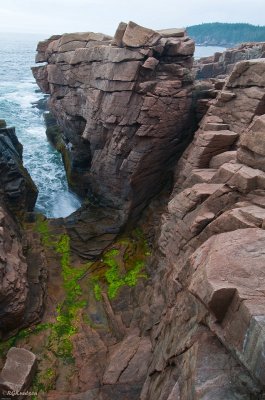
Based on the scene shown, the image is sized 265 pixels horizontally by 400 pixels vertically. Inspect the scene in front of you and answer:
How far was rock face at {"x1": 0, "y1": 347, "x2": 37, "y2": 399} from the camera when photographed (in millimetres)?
15998

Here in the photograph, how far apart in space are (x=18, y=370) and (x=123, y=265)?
10.4 m

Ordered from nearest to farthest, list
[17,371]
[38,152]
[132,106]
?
[17,371] → [132,106] → [38,152]

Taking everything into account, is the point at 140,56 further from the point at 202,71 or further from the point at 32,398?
the point at 202,71

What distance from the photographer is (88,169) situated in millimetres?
34438

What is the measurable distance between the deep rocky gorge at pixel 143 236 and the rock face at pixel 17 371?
87 centimetres

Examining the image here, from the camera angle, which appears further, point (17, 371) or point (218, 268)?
point (17, 371)

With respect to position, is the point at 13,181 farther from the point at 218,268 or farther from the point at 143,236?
the point at 218,268

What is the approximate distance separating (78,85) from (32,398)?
84.3 feet

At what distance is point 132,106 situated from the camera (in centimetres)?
2677

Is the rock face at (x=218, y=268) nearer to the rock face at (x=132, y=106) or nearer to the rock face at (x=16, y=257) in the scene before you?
the rock face at (x=132, y=106)

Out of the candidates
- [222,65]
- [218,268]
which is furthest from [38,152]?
[222,65]

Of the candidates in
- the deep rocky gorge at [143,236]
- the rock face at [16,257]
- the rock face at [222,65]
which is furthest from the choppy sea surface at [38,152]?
the rock face at [222,65]

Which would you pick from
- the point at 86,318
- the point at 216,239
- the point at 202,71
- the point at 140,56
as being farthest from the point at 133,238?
the point at 202,71

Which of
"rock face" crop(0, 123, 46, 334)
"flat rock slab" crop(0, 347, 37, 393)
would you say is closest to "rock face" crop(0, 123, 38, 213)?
"rock face" crop(0, 123, 46, 334)
